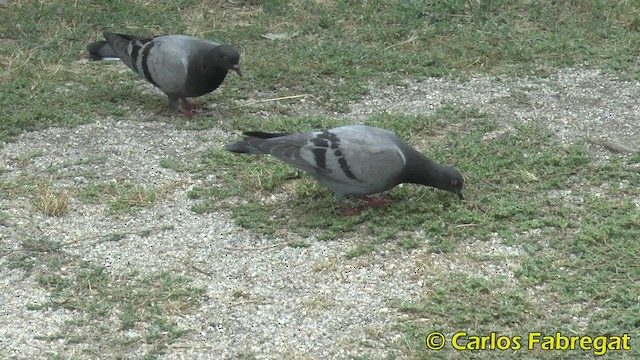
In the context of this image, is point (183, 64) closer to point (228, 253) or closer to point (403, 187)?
point (403, 187)

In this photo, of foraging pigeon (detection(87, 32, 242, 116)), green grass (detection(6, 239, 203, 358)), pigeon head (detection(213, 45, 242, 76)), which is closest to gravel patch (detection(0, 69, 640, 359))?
green grass (detection(6, 239, 203, 358))

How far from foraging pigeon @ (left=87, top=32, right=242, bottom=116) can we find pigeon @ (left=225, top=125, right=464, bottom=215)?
1.59 metres

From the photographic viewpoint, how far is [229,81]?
8.52 m

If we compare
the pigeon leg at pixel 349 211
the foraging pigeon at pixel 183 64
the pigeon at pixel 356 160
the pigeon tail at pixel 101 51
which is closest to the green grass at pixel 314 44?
the pigeon tail at pixel 101 51

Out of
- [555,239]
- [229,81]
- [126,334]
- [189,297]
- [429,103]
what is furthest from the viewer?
[229,81]

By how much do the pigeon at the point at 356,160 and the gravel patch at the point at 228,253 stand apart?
45cm

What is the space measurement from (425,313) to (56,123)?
148 inches

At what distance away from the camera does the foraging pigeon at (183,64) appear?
768 cm

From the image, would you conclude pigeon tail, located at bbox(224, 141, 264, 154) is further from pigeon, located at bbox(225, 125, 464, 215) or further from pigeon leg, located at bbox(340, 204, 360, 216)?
pigeon leg, located at bbox(340, 204, 360, 216)

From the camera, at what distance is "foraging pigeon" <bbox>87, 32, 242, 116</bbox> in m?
7.68

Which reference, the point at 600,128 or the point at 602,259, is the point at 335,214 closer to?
the point at 602,259

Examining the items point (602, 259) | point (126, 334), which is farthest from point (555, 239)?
point (126, 334)

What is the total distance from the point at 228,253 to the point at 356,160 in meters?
A: 0.96

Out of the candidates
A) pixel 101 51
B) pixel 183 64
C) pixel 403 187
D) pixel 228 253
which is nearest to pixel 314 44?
pixel 183 64
